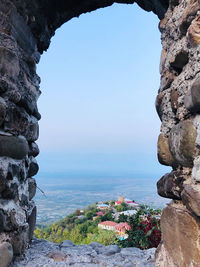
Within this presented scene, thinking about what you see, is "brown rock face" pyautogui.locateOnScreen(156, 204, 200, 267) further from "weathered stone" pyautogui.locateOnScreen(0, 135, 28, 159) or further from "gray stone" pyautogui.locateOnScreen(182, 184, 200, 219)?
"weathered stone" pyautogui.locateOnScreen(0, 135, 28, 159)

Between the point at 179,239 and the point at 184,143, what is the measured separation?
17.0 inches

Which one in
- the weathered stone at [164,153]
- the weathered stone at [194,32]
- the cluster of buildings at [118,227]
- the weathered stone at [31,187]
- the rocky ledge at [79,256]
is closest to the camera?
the weathered stone at [194,32]

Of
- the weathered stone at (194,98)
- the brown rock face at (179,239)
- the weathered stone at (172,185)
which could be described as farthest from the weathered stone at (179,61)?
the brown rock face at (179,239)

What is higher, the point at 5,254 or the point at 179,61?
the point at 179,61

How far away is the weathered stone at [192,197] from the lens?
87 centimetres

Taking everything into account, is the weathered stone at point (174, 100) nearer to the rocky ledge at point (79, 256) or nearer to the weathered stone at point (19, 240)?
the rocky ledge at point (79, 256)

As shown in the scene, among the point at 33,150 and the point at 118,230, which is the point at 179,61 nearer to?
the point at 33,150

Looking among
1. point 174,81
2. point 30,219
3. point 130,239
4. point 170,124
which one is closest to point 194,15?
point 174,81

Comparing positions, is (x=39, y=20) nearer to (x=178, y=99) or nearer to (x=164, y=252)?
(x=178, y=99)

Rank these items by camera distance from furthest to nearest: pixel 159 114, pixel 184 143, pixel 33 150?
pixel 33 150
pixel 159 114
pixel 184 143

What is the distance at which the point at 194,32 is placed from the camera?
98cm

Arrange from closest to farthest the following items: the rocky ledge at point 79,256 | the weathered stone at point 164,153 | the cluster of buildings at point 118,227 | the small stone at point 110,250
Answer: the weathered stone at point 164,153 → the rocky ledge at point 79,256 → the small stone at point 110,250 → the cluster of buildings at point 118,227

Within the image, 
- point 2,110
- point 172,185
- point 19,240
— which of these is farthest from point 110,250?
point 2,110

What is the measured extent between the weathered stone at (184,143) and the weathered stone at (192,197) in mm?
118
